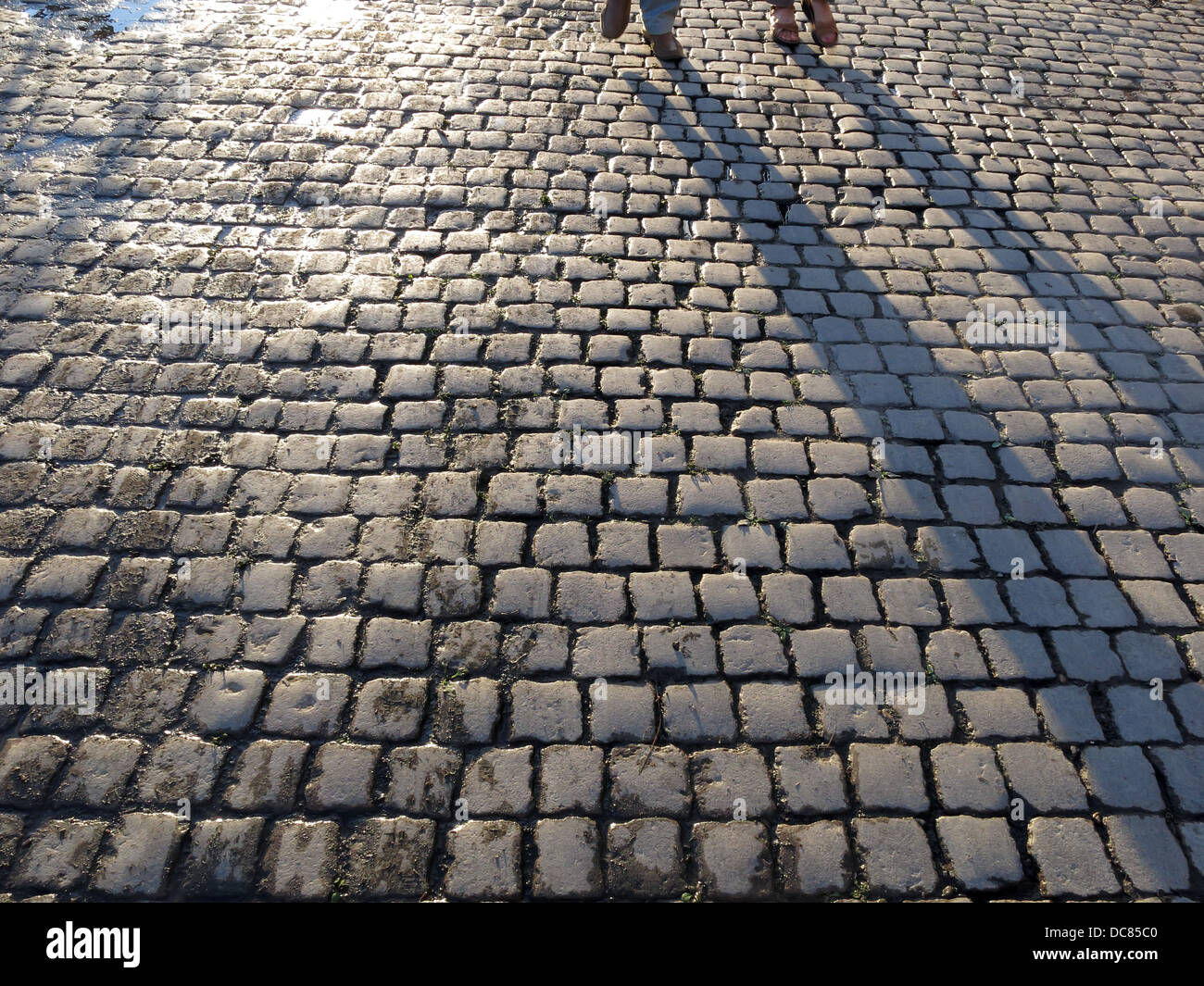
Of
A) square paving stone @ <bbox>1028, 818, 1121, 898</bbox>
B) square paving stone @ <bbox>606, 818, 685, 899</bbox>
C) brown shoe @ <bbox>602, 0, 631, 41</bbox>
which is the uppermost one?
brown shoe @ <bbox>602, 0, 631, 41</bbox>

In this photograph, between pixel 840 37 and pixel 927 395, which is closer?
pixel 927 395

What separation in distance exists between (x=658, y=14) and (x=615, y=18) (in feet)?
1.44

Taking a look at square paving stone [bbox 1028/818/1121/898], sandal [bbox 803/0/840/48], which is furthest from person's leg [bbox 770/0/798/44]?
square paving stone [bbox 1028/818/1121/898]

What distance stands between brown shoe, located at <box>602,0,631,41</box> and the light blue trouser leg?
0.19 metres

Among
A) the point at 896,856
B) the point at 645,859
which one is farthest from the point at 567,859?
the point at 896,856

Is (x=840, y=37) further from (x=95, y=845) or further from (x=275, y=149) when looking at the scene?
(x=95, y=845)

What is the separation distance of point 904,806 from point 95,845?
106 inches

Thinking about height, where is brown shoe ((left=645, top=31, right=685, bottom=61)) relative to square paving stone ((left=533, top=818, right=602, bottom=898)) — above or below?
above

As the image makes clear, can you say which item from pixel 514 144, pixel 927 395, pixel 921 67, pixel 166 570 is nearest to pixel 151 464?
pixel 166 570

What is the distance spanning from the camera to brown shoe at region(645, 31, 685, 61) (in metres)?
6.83

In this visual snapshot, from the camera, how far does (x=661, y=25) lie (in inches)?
268

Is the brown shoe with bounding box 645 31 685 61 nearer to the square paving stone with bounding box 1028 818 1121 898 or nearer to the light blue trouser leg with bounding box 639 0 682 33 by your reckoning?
the light blue trouser leg with bounding box 639 0 682 33
